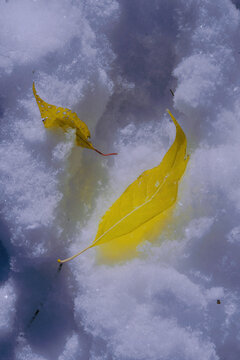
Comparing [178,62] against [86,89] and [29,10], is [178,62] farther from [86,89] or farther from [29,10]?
[29,10]

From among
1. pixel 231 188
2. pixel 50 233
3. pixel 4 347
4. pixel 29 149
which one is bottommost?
pixel 4 347

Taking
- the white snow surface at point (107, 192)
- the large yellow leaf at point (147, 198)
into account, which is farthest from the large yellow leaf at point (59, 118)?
the large yellow leaf at point (147, 198)

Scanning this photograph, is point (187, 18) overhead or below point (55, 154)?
overhead

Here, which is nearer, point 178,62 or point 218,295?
point 218,295

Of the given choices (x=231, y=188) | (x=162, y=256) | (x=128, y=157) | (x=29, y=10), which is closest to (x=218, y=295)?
(x=162, y=256)

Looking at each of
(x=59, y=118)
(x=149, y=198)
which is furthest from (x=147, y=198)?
(x=59, y=118)

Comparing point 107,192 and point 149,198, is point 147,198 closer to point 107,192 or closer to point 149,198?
point 149,198

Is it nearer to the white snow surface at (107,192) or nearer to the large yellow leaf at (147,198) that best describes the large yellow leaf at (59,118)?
the white snow surface at (107,192)
